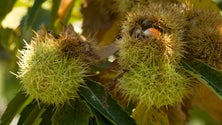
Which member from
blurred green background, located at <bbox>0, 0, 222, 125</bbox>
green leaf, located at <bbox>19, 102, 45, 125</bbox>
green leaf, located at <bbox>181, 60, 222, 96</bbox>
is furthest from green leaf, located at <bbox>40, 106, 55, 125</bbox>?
green leaf, located at <bbox>181, 60, 222, 96</bbox>

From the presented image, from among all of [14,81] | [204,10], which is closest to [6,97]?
[14,81]

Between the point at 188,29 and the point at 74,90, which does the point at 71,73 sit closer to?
the point at 74,90

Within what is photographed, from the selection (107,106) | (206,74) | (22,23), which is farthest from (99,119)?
(22,23)

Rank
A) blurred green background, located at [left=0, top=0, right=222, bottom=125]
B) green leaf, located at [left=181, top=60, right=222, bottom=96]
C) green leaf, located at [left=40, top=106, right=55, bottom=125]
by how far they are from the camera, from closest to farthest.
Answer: green leaf, located at [left=181, top=60, right=222, bottom=96], green leaf, located at [left=40, top=106, right=55, bottom=125], blurred green background, located at [left=0, top=0, right=222, bottom=125]

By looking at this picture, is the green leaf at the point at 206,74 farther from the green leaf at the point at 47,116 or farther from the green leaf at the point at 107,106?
the green leaf at the point at 47,116

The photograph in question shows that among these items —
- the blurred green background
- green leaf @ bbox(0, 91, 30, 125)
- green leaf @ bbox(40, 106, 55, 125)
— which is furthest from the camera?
the blurred green background

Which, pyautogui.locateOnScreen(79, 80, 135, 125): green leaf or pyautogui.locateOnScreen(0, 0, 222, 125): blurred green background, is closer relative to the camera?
pyautogui.locateOnScreen(79, 80, 135, 125): green leaf

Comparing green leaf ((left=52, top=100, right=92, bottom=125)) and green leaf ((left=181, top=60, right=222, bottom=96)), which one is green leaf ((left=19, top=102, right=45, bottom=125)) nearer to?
Result: green leaf ((left=52, top=100, right=92, bottom=125))

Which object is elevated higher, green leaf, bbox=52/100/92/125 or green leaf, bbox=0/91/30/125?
green leaf, bbox=0/91/30/125

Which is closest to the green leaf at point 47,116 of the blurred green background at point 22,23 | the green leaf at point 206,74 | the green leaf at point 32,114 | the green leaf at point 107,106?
the green leaf at point 32,114
